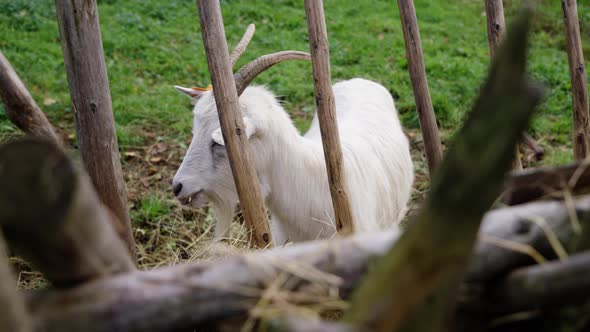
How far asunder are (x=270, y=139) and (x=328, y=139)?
1.76 ft

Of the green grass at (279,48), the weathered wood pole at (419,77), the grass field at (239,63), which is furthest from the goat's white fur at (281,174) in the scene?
the green grass at (279,48)

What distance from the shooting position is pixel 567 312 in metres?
1.50

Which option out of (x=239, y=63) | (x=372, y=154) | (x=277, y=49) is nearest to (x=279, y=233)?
(x=372, y=154)

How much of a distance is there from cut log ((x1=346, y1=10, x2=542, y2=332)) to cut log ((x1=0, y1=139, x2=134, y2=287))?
1.96 feet

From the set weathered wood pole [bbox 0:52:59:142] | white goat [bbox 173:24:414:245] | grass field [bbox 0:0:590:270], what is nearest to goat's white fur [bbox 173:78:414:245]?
white goat [bbox 173:24:414:245]

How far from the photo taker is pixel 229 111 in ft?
10.5

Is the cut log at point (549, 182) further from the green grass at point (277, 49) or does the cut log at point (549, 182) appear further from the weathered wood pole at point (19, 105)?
the green grass at point (277, 49)

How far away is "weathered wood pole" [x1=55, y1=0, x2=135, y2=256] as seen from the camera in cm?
283

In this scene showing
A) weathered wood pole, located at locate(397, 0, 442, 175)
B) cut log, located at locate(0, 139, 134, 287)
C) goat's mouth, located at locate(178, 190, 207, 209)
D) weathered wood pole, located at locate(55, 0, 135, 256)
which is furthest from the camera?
goat's mouth, located at locate(178, 190, 207, 209)

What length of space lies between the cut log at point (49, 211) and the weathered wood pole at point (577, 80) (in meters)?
3.36

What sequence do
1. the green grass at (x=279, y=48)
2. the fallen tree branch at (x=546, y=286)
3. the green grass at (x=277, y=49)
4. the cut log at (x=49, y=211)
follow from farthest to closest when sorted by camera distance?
the green grass at (x=279, y=48)
the green grass at (x=277, y=49)
the fallen tree branch at (x=546, y=286)
the cut log at (x=49, y=211)

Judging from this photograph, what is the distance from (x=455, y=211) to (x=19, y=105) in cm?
224

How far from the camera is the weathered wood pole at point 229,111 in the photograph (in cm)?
316

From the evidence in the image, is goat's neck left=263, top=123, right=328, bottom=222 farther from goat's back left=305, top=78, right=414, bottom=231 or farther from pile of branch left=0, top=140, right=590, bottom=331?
pile of branch left=0, top=140, right=590, bottom=331
